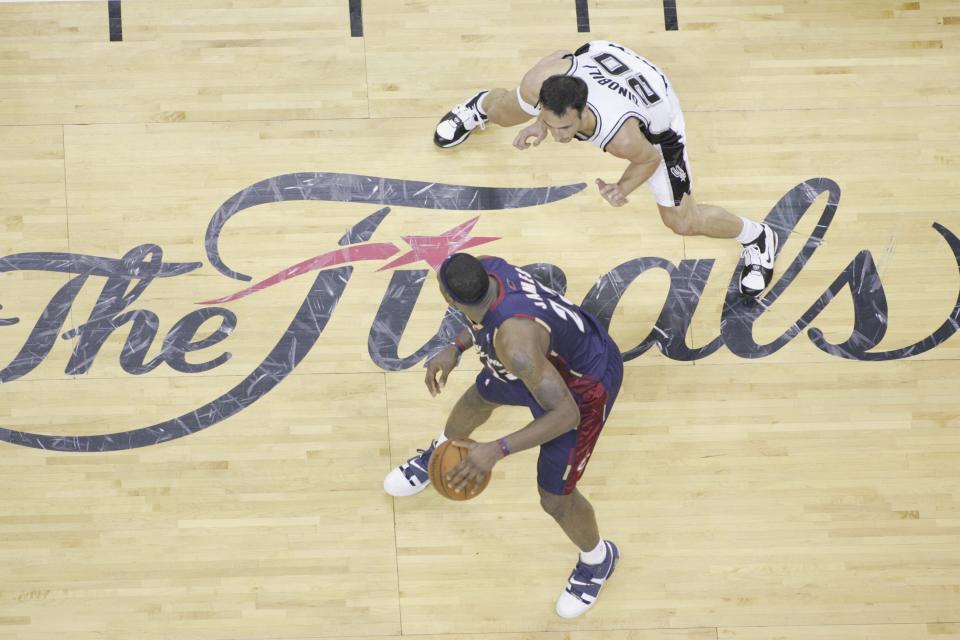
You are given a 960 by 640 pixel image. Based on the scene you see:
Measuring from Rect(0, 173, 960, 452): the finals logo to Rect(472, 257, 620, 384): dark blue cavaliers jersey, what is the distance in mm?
1148

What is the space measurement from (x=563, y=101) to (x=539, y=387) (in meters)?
1.41

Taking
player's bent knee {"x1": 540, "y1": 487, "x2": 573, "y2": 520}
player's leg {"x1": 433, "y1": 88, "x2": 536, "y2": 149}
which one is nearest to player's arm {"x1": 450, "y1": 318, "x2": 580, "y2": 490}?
player's bent knee {"x1": 540, "y1": 487, "x2": 573, "y2": 520}

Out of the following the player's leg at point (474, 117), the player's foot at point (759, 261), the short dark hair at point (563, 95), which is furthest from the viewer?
the player's foot at point (759, 261)

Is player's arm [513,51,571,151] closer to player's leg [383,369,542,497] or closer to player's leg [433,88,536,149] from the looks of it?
player's leg [433,88,536,149]

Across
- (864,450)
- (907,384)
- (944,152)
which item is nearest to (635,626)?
(864,450)

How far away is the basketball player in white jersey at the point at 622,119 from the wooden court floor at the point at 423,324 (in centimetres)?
36

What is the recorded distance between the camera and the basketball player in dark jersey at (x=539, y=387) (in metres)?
4.05

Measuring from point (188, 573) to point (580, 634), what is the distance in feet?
7.42

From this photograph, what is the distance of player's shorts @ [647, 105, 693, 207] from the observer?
200 inches

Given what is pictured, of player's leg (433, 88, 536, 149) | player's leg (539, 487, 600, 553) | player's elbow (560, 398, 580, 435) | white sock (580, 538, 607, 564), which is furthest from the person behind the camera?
player's leg (433, 88, 536, 149)

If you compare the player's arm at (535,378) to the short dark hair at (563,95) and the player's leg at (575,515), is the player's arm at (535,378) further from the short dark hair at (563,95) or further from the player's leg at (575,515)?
the short dark hair at (563,95)

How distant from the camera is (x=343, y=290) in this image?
5688 mm

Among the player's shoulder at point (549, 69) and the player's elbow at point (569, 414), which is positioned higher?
the player's shoulder at point (549, 69)

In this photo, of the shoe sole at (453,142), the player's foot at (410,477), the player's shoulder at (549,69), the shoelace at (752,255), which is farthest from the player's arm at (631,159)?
the player's foot at (410,477)
